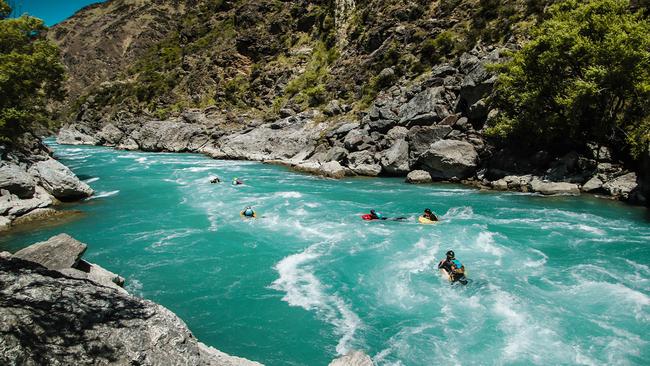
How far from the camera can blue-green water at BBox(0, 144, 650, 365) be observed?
11859mm

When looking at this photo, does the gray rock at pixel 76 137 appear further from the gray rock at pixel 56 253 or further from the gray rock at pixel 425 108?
the gray rock at pixel 56 253

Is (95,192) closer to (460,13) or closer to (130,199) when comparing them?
(130,199)

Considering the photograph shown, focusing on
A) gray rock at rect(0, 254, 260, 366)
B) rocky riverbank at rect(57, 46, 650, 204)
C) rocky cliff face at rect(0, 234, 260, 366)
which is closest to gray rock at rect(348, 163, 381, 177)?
rocky riverbank at rect(57, 46, 650, 204)

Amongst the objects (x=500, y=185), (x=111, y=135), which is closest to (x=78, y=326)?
(x=500, y=185)

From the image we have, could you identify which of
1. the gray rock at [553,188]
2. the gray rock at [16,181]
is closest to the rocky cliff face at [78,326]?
the gray rock at [16,181]

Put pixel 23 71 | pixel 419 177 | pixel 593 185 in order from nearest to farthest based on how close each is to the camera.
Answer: pixel 593 185 < pixel 23 71 < pixel 419 177

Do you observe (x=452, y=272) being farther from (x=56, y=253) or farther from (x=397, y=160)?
(x=397, y=160)

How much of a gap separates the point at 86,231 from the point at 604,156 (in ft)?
114

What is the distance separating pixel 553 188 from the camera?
28938mm

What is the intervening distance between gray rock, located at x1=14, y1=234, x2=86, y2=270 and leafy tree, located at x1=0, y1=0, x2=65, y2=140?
21.2 m

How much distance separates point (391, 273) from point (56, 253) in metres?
11.9

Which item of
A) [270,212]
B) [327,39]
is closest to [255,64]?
[327,39]

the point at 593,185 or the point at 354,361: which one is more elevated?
the point at 593,185

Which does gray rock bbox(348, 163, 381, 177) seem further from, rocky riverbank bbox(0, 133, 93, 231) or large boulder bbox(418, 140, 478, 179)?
rocky riverbank bbox(0, 133, 93, 231)
